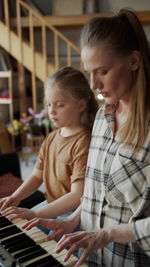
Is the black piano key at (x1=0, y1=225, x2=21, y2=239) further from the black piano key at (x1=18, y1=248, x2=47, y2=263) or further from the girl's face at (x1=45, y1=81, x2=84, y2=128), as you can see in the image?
the girl's face at (x1=45, y1=81, x2=84, y2=128)

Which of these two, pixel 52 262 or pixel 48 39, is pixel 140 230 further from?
pixel 48 39

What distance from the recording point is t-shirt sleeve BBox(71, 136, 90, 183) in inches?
42.8

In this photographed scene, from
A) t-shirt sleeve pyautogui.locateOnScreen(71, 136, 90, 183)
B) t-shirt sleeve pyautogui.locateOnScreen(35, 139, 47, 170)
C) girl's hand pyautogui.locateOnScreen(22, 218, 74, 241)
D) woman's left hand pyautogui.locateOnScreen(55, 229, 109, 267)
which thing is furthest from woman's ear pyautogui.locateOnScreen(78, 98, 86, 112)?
woman's left hand pyautogui.locateOnScreen(55, 229, 109, 267)

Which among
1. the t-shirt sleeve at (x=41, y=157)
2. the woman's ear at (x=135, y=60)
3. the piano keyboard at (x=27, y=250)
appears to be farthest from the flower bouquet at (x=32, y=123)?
the woman's ear at (x=135, y=60)

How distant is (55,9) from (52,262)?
5.43 m

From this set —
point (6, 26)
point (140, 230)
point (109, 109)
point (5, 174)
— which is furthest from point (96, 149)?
point (6, 26)

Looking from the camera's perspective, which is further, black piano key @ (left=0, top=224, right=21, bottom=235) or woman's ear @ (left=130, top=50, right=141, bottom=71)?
black piano key @ (left=0, top=224, right=21, bottom=235)

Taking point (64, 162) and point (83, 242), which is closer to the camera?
point (83, 242)

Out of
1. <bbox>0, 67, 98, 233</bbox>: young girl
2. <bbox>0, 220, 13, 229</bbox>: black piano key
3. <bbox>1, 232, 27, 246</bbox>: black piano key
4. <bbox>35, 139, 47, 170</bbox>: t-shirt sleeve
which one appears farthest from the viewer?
<bbox>35, 139, 47, 170</bbox>: t-shirt sleeve

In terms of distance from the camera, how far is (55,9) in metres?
5.32

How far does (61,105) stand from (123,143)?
0.43m

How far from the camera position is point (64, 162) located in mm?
1137

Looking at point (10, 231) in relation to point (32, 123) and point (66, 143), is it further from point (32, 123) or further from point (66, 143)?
point (32, 123)

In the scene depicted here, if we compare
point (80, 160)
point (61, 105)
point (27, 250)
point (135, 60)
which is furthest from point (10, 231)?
point (135, 60)
